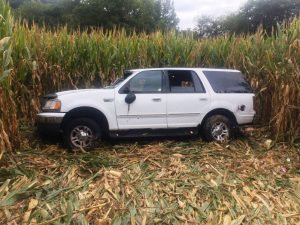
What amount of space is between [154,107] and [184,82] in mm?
955

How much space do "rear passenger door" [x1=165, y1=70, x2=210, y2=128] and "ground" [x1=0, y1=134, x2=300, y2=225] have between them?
665 millimetres

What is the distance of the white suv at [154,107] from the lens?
7.36 meters

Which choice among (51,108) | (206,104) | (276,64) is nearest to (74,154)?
(51,108)

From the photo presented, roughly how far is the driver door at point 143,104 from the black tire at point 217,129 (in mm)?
890

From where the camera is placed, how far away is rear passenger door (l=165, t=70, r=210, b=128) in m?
8.01

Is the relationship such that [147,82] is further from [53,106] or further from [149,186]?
[149,186]

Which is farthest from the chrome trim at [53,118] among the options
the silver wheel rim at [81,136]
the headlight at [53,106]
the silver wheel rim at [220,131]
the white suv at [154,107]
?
the silver wheel rim at [220,131]

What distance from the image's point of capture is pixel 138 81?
7.93 m

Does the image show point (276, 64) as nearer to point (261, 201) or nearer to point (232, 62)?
point (232, 62)

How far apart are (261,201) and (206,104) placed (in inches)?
111

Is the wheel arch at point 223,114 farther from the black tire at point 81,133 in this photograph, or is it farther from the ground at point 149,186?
the black tire at point 81,133

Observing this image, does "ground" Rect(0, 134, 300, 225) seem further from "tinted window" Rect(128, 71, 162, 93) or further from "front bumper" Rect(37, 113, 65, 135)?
"tinted window" Rect(128, 71, 162, 93)

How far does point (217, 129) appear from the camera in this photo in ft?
27.2

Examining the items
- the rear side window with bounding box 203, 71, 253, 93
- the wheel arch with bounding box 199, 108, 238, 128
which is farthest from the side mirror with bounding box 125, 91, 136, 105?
the rear side window with bounding box 203, 71, 253, 93
